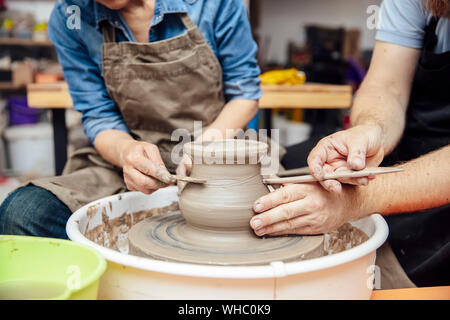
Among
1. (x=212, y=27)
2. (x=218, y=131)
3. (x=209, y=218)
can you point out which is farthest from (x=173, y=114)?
(x=209, y=218)

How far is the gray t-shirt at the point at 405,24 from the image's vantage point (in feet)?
4.22

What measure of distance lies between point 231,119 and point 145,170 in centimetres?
46

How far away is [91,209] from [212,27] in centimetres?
68

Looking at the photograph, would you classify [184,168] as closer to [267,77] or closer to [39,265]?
[39,265]

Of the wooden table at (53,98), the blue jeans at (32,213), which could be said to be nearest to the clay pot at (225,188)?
the blue jeans at (32,213)

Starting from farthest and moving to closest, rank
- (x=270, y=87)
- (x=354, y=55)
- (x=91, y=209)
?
(x=354, y=55) < (x=270, y=87) < (x=91, y=209)

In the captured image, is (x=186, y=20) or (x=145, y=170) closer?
(x=145, y=170)

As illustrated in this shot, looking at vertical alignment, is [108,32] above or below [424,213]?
above

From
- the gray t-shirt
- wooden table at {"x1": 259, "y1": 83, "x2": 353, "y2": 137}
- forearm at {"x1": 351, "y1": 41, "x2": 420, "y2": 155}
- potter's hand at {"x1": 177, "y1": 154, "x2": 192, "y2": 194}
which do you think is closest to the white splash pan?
potter's hand at {"x1": 177, "y1": 154, "x2": 192, "y2": 194}

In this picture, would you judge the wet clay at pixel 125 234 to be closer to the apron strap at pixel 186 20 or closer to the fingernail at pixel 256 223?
the fingernail at pixel 256 223

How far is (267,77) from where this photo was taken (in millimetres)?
2518

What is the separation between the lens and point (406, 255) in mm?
1179

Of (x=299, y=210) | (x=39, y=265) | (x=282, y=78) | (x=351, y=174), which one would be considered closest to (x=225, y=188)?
(x=299, y=210)
